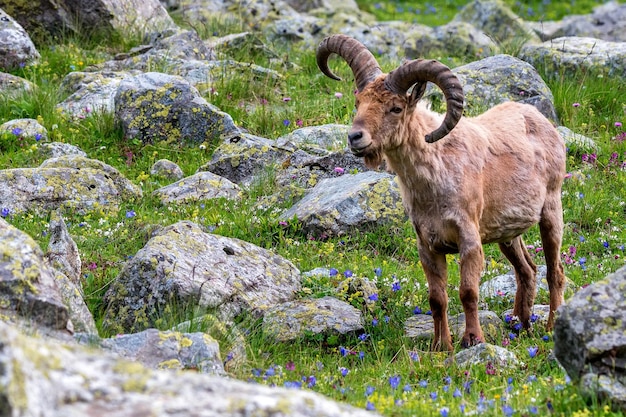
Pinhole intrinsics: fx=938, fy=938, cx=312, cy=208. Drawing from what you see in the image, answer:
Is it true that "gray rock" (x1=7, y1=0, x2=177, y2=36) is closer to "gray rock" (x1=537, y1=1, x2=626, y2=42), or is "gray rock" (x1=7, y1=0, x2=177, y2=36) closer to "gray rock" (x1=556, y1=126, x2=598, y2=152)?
"gray rock" (x1=556, y1=126, x2=598, y2=152)

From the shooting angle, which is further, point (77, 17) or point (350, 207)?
point (77, 17)

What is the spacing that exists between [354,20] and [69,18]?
7.92 m

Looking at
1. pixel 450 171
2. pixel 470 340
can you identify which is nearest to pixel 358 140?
pixel 450 171

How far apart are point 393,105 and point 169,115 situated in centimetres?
542

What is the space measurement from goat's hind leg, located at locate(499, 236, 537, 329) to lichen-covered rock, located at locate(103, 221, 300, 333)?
7.33 feet

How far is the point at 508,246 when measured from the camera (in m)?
9.76

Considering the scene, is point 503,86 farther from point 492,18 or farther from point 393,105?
point 492,18

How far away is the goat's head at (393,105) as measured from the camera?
8023mm

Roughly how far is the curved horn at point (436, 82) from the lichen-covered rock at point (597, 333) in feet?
7.83

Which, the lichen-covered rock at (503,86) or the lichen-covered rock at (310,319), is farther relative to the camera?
the lichen-covered rock at (503,86)

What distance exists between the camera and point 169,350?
6.36 meters

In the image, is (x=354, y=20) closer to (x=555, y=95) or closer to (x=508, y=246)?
(x=555, y=95)

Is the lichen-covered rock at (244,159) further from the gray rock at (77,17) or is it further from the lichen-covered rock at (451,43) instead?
the lichen-covered rock at (451,43)

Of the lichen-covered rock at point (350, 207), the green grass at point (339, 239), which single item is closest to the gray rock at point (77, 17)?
the green grass at point (339, 239)
